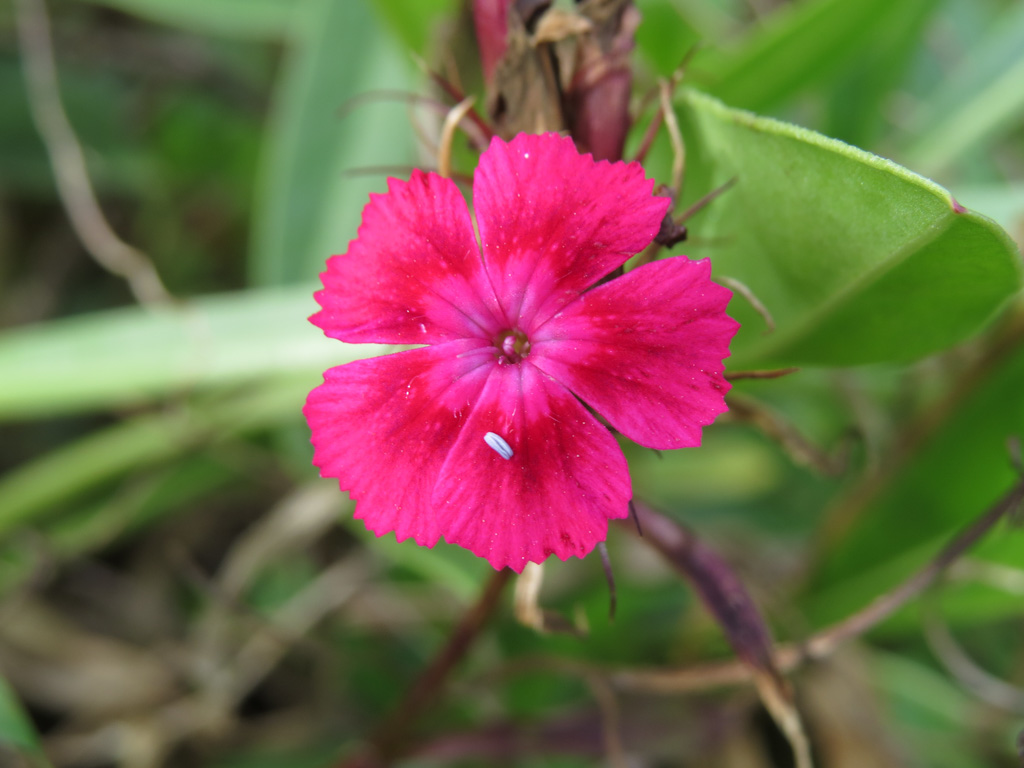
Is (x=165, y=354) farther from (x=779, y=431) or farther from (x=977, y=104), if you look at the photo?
(x=977, y=104)

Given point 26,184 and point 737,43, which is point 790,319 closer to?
point 737,43

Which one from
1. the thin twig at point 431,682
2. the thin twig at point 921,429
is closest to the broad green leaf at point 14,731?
the thin twig at point 431,682

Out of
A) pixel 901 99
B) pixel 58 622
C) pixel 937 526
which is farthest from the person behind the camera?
pixel 901 99

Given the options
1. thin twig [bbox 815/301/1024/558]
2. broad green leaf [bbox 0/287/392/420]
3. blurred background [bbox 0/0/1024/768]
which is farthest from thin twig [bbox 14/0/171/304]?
thin twig [bbox 815/301/1024/558]

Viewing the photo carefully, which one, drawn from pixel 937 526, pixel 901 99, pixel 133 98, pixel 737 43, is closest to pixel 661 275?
pixel 937 526

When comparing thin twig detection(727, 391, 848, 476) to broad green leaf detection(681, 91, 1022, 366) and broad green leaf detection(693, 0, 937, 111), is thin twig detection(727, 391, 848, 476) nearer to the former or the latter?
broad green leaf detection(681, 91, 1022, 366)

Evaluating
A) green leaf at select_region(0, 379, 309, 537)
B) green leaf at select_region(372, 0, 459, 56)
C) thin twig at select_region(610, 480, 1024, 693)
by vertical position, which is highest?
green leaf at select_region(372, 0, 459, 56)
